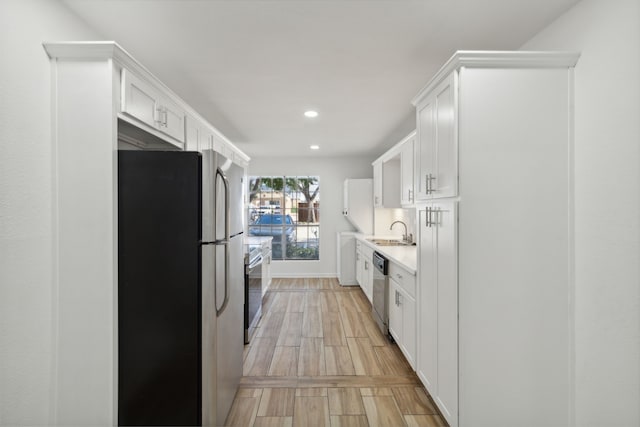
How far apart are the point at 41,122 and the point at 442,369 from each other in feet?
8.79

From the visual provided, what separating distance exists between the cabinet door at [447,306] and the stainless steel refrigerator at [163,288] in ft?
4.70

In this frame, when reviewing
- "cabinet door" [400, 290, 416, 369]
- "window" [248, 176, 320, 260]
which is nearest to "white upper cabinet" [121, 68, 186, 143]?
"cabinet door" [400, 290, 416, 369]

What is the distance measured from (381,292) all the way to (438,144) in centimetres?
196

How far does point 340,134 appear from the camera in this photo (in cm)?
448

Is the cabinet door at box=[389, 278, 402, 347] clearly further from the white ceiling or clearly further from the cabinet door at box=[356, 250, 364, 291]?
the white ceiling

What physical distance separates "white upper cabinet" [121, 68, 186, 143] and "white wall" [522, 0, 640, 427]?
2.54 metres

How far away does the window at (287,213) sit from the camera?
6.38 m

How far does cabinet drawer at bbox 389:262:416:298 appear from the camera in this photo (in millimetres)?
2481

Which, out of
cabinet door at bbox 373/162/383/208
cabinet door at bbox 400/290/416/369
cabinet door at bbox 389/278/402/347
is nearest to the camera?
cabinet door at bbox 400/290/416/369

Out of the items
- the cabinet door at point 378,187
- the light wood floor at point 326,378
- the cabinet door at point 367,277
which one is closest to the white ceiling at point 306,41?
the cabinet door at point 378,187

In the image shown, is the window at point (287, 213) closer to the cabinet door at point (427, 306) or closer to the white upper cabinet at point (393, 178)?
the white upper cabinet at point (393, 178)

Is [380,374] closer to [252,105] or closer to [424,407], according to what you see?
[424,407]

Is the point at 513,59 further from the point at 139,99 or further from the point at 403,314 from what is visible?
the point at 139,99

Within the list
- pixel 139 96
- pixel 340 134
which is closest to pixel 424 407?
pixel 139 96
